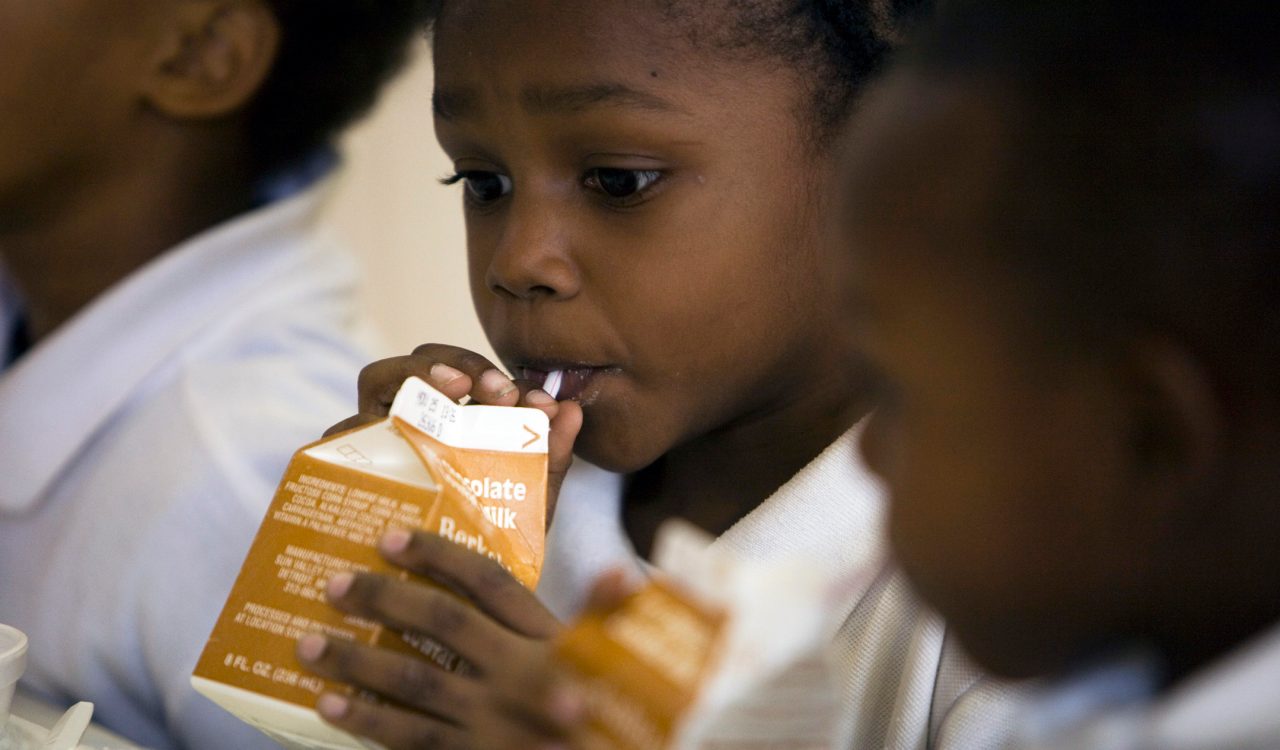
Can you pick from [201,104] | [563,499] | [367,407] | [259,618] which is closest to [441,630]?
[259,618]

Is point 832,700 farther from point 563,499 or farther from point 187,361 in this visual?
point 187,361

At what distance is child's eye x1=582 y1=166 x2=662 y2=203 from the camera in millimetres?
776

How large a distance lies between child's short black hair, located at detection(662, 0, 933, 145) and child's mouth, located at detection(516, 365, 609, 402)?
207 millimetres

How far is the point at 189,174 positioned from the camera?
3.95ft

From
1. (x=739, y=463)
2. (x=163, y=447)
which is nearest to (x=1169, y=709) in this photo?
(x=739, y=463)

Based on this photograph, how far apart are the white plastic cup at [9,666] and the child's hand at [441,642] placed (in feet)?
0.77

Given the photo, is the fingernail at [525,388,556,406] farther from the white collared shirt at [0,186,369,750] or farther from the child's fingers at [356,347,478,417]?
the white collared shirt at [0,186,369,750]

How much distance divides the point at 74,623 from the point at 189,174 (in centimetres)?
45

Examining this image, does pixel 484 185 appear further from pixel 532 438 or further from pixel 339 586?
pixel 339 586

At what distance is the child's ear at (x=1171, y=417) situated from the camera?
0.44 m

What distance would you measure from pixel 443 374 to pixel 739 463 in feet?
0.84

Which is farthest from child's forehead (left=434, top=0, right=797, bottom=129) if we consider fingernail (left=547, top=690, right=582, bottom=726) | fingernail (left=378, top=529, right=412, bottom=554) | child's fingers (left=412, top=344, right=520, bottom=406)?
fingernail (left=547, top=690, right=582, bottom=726)

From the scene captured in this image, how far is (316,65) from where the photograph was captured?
1.23 metres

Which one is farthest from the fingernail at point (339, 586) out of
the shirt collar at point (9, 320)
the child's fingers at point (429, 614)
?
the shirt collar at point (9, 320)
